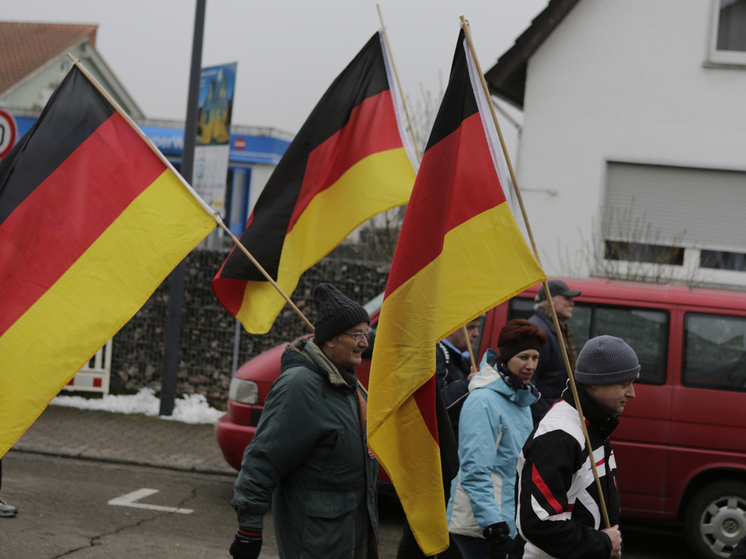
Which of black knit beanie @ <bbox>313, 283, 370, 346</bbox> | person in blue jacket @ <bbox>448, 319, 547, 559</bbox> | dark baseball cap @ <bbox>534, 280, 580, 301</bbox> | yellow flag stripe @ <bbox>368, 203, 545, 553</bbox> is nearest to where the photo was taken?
yellow flag stripe @ <bbox>368, 203, 545, 553</bbox>

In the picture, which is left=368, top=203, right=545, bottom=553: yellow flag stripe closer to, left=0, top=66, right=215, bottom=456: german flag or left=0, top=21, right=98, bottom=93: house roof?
left=0, top=66, right=215, bottom=456: german flag

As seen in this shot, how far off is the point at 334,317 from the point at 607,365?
1.12 metres

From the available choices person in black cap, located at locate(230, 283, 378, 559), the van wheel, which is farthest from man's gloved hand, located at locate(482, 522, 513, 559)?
the van wheel

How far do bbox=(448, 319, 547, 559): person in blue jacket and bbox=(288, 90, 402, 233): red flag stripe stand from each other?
5.52 feet

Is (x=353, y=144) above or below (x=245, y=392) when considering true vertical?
above

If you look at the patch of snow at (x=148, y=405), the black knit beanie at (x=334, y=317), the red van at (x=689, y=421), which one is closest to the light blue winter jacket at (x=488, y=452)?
the black knit beanie at (x=334, y=317)

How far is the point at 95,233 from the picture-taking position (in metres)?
3.96

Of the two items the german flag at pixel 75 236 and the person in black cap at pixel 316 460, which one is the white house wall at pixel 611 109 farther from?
the person in black cap at pixel 316 460

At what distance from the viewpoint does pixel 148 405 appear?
10.9m

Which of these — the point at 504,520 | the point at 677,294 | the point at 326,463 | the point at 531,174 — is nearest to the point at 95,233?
the point at 326,463

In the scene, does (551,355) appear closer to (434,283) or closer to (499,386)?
(499,386)

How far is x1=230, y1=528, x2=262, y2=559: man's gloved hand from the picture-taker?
3.10m

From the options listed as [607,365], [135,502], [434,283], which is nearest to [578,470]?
[607,365]

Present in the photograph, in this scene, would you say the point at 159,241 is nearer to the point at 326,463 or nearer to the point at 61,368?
the point at 61,368
